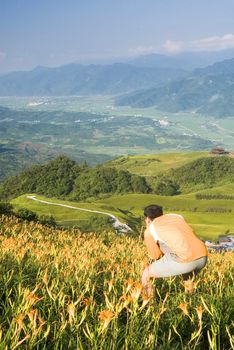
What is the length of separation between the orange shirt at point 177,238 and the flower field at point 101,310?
0.38m

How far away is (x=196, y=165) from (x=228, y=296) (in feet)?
644

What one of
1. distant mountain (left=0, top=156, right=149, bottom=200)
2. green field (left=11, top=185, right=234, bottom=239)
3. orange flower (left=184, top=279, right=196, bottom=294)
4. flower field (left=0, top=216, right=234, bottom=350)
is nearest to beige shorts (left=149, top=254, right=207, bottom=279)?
flower field (left=0, top=216, right=234, bottom=350)

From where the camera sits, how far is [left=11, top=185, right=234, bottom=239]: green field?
96.6 metres

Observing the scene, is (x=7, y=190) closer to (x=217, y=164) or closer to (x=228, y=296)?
(x=217, y=164)

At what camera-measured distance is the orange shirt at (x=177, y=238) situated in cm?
583

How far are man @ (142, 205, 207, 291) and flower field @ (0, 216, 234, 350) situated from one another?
0.71 ft

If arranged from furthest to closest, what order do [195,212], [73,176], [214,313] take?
[73,176] < [195,212] < [214,313]

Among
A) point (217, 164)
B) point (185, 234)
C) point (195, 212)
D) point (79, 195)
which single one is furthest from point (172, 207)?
point (185, 234)

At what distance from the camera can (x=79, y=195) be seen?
15738 centimetres

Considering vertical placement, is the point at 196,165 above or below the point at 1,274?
below

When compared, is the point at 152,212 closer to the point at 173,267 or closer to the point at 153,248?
the point at 153,248

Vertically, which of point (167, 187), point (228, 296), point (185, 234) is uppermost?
point (185, 234)

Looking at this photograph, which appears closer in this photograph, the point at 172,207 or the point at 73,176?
the point at 172,207

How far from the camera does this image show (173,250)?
5.84m
